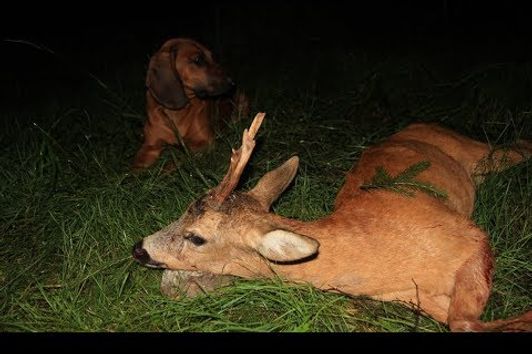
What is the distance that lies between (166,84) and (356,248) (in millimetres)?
3243

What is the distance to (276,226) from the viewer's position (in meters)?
2.92

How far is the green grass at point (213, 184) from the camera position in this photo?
3117mm

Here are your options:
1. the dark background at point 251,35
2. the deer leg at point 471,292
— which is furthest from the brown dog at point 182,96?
the deer leg at point 471,292

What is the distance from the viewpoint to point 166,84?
565 centimetres

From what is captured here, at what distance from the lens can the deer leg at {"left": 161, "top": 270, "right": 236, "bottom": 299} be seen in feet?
10.7

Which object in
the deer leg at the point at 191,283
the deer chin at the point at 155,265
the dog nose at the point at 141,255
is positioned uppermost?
the dog nose at the point at 141,255

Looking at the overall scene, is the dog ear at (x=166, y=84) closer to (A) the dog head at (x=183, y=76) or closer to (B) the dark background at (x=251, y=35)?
(A) the dog head at (x=183, y=76)

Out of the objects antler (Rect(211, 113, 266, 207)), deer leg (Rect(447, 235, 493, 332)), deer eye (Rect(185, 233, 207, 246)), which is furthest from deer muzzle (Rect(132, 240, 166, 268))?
deer leg (Rect(447, 235, 493, 332))

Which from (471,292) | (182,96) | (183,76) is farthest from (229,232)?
(183,76)

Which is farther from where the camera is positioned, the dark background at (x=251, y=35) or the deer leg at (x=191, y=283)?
the dark background at (x=251, y=35)

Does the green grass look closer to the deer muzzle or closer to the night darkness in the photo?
the night darkness

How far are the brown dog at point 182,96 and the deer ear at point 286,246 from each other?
2889 mm

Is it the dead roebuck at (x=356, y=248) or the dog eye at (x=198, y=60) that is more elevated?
the dog eye at (x=198, y=60)

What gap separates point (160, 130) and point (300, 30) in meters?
4.58
